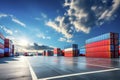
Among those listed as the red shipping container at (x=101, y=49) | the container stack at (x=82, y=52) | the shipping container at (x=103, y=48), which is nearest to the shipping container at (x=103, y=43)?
the shipping container at (x=103, y=48)

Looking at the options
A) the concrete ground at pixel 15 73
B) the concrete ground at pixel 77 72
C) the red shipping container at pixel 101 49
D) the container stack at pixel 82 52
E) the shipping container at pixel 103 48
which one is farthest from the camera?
the container stack at pixel 82 52

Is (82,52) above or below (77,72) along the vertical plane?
below

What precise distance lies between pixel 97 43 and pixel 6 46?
56434 millimetres

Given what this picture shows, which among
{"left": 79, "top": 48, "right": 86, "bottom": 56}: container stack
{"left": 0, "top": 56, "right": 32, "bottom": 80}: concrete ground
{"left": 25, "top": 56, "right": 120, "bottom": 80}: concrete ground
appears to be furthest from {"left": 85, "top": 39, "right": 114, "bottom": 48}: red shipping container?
{"left": 0, "top": 56, "right": 32, "bottom": 80}: concrete ground

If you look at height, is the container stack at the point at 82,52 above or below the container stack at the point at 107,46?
below

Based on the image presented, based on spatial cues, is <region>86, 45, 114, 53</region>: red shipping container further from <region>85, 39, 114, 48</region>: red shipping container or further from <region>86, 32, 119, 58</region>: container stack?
<region>85, 39, 114, 48</region>: red shipping container

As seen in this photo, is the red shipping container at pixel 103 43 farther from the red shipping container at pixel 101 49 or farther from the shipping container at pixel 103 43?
→ the red shipping container at pixel 101 49

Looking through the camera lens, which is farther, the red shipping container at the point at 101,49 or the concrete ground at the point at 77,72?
the red shipping container at the point at 101,49

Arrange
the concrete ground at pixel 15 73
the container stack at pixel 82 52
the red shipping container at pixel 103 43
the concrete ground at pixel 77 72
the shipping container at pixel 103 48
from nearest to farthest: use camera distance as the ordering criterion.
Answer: the concrete ground at pixel 77 72, the concrete ground at pixel 15 73, the shipping container at pixel 103 48, the red shipping container at pixel 103 43, the container stack at pixel 82 52

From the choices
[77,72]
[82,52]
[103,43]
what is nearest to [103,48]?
[103,43]

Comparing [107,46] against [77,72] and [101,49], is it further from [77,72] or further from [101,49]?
[77,72]

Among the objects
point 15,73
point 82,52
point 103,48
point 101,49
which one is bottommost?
point 82,52

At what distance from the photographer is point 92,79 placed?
6402mm

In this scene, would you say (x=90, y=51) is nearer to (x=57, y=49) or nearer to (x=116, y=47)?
(x=116, y=47)
